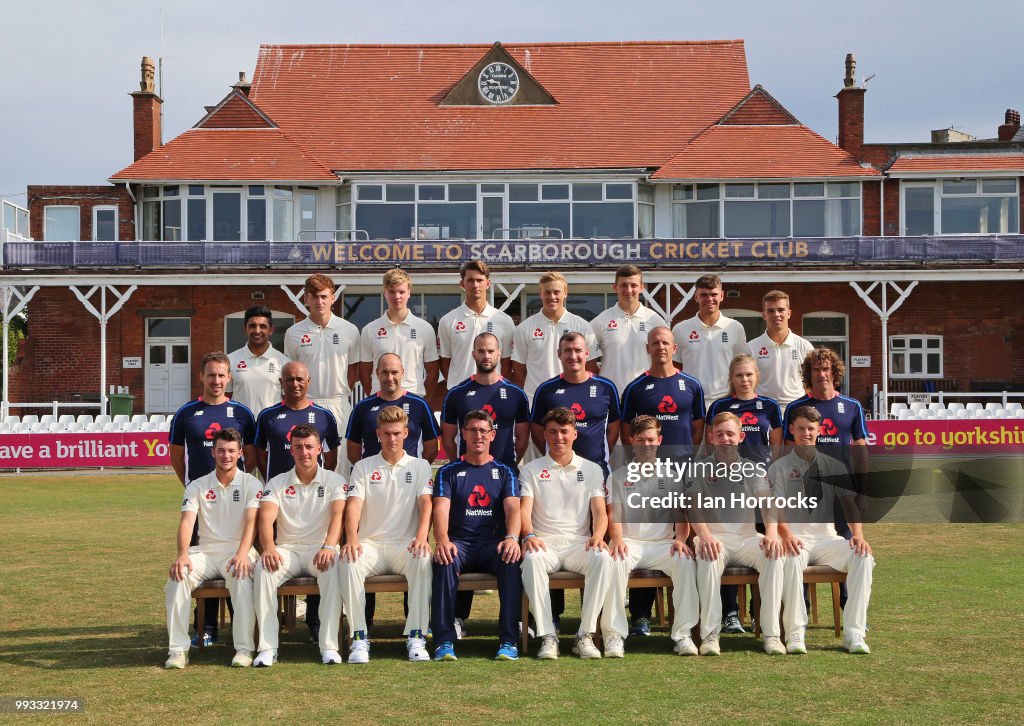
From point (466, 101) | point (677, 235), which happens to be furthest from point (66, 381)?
point (677, 235)

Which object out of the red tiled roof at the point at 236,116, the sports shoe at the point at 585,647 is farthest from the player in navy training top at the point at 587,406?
the red tiled roof at the point at 236,116

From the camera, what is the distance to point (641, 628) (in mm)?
7797

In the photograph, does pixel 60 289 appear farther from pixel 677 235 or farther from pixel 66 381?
pixel 677 235

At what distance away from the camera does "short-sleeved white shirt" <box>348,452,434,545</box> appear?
739 centimetres

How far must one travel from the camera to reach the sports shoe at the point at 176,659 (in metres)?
6.80

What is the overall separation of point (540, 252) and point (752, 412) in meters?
20.7

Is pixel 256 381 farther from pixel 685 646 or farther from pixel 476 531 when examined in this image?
pixel 685 646

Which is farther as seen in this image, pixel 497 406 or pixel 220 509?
pixel 497 406

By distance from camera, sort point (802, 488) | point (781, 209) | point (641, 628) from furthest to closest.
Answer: point (781, 209) → point (641, 628) → point (802, 488)

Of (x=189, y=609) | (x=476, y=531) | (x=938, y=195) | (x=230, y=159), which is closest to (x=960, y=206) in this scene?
(x=938, y=195)

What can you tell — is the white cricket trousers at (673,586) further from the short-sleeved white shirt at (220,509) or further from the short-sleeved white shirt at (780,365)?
the short-sleeved white shirt at (220,509)

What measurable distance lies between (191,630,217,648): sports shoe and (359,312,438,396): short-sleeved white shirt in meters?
2.22

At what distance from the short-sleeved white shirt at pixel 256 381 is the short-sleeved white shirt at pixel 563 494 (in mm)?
2282

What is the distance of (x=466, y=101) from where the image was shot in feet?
111
